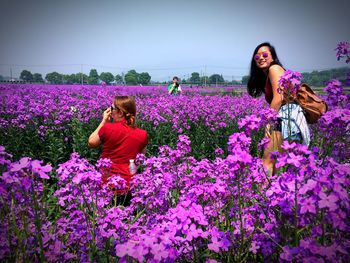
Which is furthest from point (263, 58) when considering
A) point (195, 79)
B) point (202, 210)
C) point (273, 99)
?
point (195, 79)

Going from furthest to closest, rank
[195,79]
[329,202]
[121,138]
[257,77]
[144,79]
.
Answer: [144,79] < [195,79] < [257,77] < [121,138] < [329,202]

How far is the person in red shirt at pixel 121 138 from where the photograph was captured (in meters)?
3.38

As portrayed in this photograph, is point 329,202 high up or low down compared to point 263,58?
down

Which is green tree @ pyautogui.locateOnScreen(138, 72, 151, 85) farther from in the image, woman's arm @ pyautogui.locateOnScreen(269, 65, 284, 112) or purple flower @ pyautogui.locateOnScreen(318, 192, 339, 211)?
purple flower @ pyautogui.locateOnScreen(318, 192, 339, 211)

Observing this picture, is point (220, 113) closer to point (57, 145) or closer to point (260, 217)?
point (57, 145)

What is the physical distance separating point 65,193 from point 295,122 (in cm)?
229

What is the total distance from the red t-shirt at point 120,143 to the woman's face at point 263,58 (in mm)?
1740

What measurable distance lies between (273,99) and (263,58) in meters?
0.68

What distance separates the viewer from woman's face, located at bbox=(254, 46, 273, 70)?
348 centimetres

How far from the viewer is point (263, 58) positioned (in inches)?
137

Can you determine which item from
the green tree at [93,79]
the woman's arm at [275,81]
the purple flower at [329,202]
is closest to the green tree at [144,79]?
the green tree at [93,79]

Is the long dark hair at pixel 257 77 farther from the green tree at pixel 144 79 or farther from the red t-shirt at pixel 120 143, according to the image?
the green tree at pixel 144 79

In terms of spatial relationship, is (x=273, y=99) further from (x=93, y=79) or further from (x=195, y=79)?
(x=195, y=79)

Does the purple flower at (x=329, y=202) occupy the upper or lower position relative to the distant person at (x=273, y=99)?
lower
